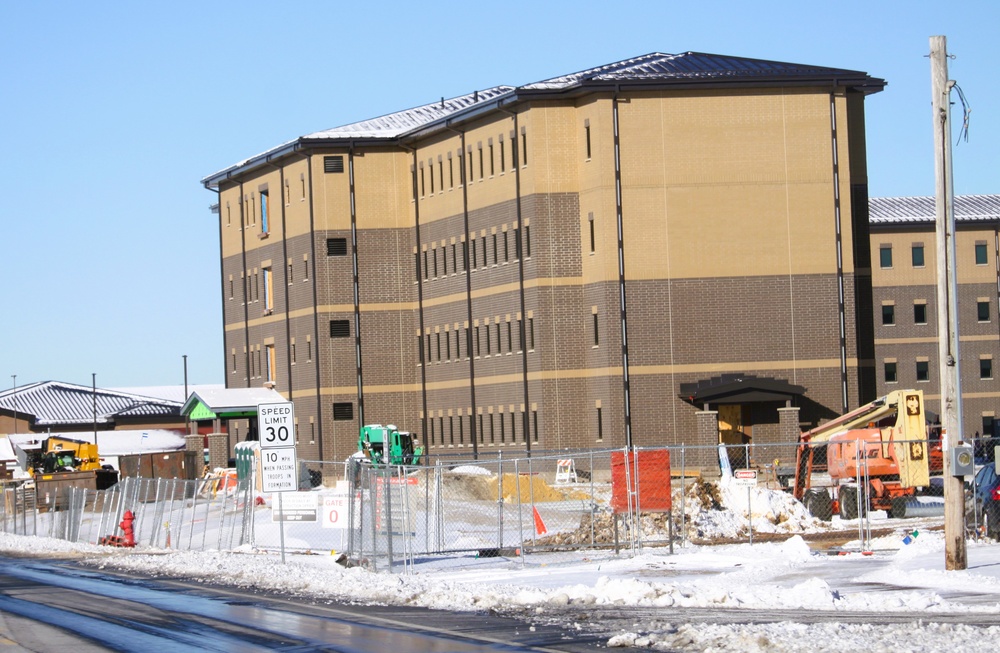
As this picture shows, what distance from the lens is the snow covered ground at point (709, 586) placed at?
16.3 m

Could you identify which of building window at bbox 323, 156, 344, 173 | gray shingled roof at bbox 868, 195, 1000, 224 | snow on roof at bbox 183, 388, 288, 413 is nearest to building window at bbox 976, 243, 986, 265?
gray shingled roof at bbox 868, 195, 1000, 224

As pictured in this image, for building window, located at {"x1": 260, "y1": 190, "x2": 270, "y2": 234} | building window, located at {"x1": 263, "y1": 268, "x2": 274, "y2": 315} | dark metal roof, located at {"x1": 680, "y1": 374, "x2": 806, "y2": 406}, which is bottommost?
dark metal roof, located at {"x1": 680, "y1": 374, "x2": 806, "y2": 406}

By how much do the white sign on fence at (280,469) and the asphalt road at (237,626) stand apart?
133 inches

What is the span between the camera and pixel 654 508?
2853 centimetres

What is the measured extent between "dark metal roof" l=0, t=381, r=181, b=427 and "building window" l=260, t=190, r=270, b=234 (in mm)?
59155

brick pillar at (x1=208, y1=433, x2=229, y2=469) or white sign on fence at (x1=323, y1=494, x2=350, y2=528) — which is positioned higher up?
white sign on fence at (x1=323, y1=494, x2=350, y2=528)

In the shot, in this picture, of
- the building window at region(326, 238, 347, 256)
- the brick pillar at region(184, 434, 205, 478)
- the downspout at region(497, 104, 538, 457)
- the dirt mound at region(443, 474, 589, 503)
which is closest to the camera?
the dirt mound at region(443, 474, 589, 503)

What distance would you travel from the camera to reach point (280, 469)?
95.6 feet

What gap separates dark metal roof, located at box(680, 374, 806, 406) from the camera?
60031 millimetres

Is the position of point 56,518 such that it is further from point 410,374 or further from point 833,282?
point 833,282

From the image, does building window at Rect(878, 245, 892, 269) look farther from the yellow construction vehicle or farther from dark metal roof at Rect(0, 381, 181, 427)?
dark metal roof at Rect(0, 381, 181, 427)

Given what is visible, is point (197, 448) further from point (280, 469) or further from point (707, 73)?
point (280, 469)

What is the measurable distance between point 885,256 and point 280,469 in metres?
72.5

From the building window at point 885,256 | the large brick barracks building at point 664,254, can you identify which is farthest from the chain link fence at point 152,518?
the building window at point 885,256
